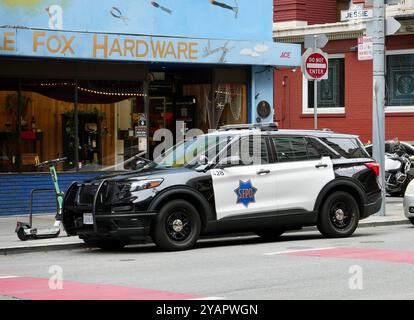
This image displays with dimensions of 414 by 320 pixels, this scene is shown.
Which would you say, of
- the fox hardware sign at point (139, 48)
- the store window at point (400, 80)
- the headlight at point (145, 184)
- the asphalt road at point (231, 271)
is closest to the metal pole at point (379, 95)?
the fox hardware sign at point (139, 48)

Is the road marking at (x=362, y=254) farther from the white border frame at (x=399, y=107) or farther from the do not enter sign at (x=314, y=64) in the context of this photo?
the white border frame at (x=399, y=107)

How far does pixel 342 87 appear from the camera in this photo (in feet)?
114

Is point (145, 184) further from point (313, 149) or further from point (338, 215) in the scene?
point (338, 215)

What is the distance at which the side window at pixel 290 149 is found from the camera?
49.1ft

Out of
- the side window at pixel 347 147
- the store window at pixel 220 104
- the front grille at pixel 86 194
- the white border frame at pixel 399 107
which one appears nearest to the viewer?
the front grille at pixel 86 194

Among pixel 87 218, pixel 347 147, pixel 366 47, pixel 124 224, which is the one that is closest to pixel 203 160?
pixel 124 224

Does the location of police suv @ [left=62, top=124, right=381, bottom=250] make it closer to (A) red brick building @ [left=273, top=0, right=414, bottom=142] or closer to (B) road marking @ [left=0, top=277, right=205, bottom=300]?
(B) road marking @ [left=0, top=277, right=205, bottom=300]

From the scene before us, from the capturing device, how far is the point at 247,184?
14438 millimetres

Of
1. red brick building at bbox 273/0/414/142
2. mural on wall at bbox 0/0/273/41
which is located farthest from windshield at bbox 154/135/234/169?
red brick building at bbox 273/0/414/142

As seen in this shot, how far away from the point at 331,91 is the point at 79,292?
26369 mm

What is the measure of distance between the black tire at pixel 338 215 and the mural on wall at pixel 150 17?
7.03m
